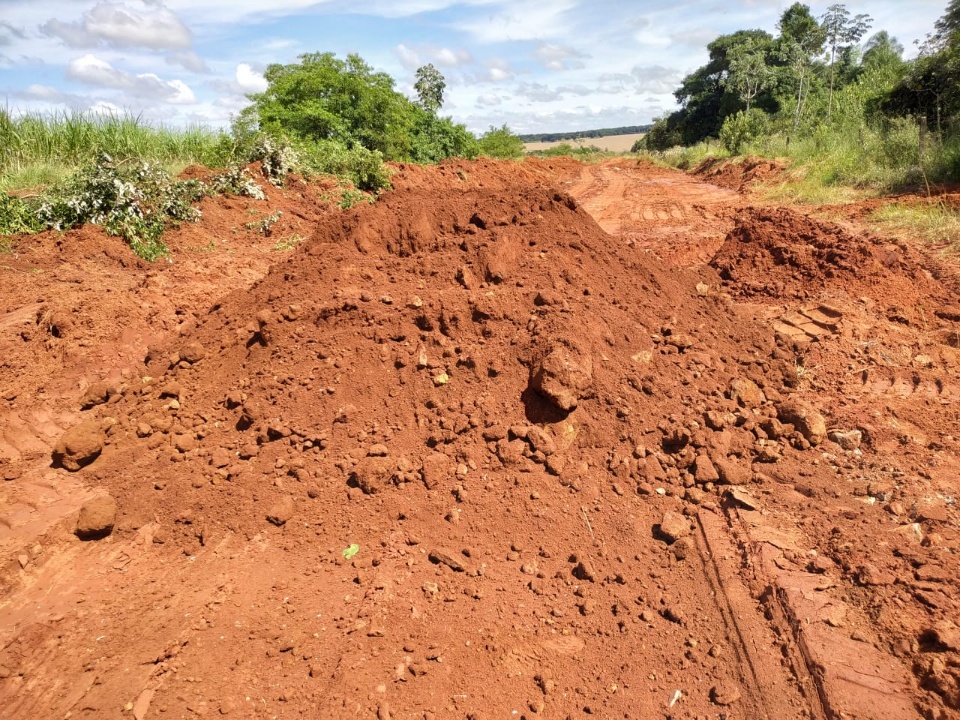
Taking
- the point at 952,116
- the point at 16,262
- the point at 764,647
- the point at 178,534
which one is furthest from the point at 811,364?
the point at 952,116

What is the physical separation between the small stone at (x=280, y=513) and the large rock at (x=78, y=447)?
157cm

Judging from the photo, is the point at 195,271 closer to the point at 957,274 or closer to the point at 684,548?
the point at 684,548

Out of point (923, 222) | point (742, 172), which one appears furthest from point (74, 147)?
point (742, 172)

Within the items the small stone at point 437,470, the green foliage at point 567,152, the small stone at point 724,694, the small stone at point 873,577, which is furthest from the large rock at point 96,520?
the green foliage at point 567,152

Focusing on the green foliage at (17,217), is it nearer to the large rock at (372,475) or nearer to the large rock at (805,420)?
the large rock at (372,475)

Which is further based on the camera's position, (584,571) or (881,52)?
(881,52)

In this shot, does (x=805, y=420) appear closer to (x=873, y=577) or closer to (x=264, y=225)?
(x=873, y=577)

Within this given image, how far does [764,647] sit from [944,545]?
1173 millimetres

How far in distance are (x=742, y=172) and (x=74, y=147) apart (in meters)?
17.5

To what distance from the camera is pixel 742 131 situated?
22.8m

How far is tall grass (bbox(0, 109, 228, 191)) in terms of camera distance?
8.91 meters

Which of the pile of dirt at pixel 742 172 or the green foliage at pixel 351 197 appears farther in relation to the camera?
the pile of dirt at pixel 742 172

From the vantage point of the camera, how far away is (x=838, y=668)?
232cm

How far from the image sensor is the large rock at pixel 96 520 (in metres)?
3.22
